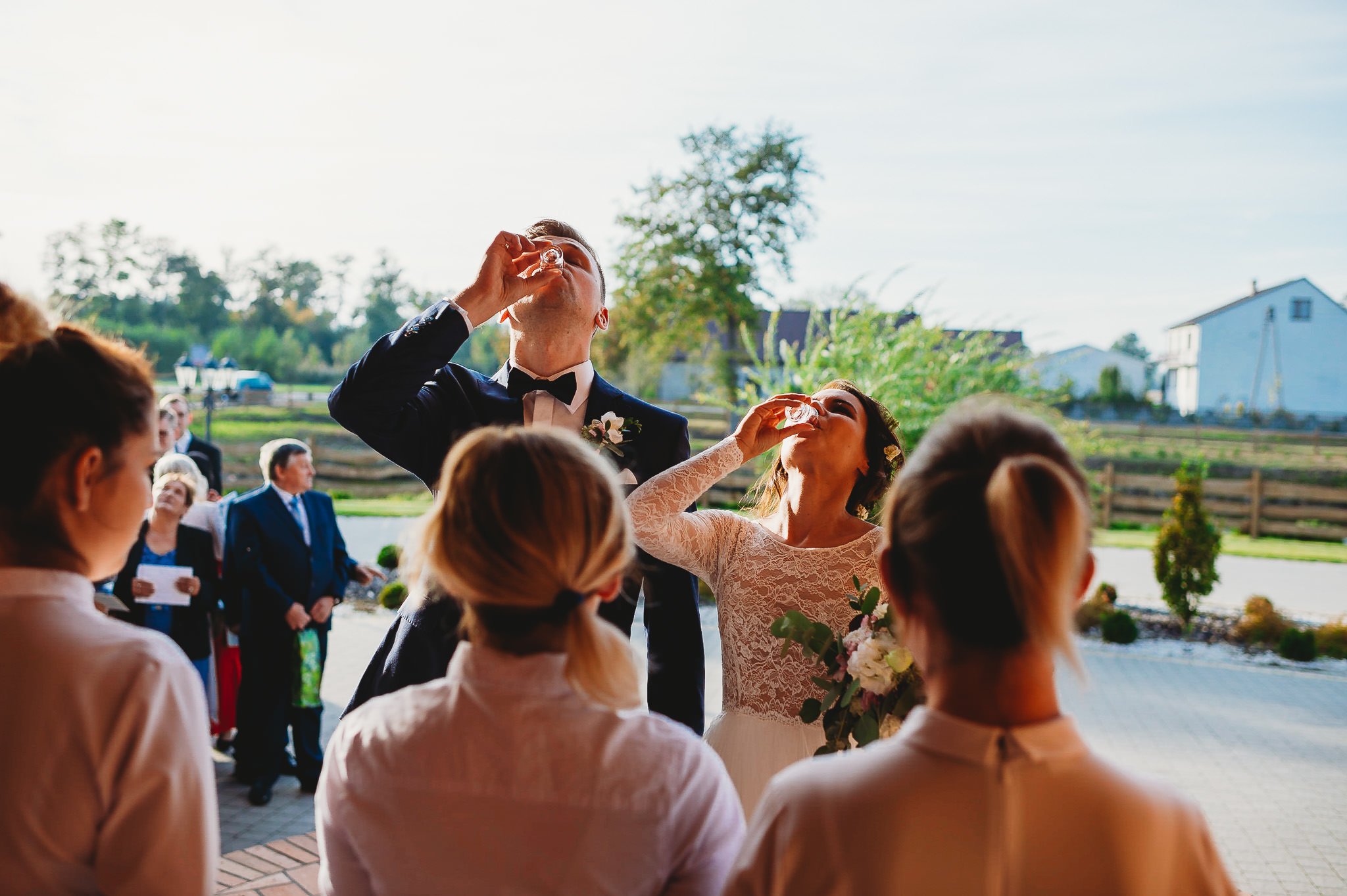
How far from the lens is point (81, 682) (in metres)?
1.39

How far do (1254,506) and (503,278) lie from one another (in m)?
22.8

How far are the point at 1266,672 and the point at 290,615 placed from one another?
924cm

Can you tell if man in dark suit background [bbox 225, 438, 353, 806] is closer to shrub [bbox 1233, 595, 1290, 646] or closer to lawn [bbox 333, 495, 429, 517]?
shrub [bbox 1233, 595, 1290, 646]

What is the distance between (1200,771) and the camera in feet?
23.7

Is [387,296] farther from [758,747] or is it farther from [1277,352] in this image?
[758,747]

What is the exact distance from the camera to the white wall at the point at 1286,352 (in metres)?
48.7

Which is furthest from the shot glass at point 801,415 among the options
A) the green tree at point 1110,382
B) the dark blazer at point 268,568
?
the green tree at point 1110,382

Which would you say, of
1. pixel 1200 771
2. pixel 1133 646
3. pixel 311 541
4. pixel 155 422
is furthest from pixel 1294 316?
pixel 155 422

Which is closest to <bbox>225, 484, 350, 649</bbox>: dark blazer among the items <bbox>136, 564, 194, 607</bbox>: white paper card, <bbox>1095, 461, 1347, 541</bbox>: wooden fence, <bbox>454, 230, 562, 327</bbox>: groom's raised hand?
<bbox>136, 564, 194, 607</bbox>: white paper card

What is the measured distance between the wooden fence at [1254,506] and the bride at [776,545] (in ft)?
64.1

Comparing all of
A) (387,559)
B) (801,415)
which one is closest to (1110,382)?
(387,559)

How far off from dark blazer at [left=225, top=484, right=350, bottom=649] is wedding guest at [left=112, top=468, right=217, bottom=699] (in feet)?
0.67

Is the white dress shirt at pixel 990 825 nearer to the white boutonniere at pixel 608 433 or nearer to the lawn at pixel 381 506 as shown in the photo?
the white boutonniere at pixel 608 433

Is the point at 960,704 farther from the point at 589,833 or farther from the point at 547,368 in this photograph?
the point at 547,368
